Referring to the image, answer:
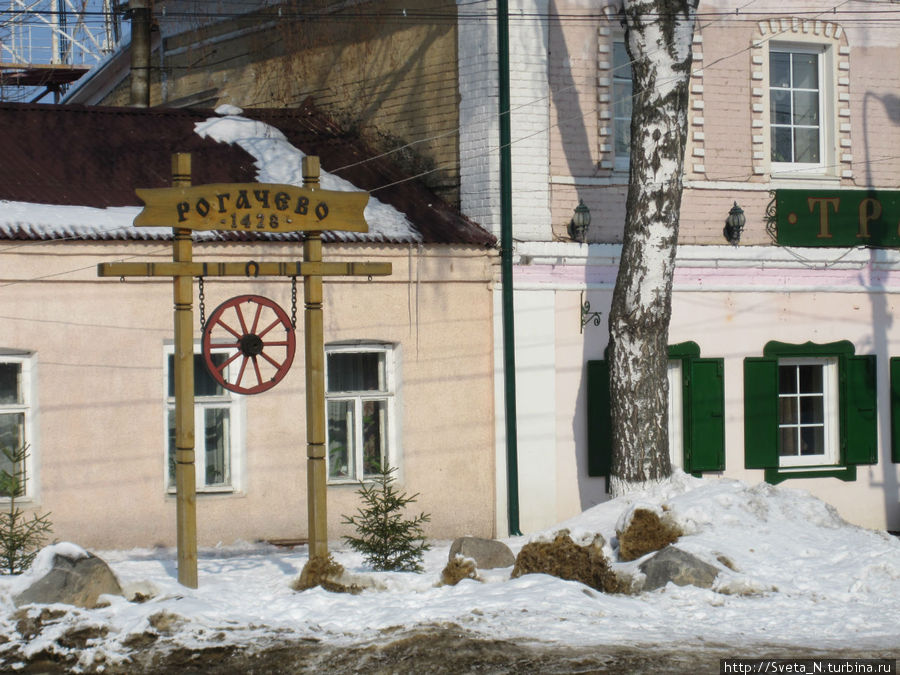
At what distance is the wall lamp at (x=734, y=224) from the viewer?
1421 centimetres

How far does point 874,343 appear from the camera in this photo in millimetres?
14977

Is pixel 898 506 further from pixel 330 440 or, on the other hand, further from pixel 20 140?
pixel 20 140

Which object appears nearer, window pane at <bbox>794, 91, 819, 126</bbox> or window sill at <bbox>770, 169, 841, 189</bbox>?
window sill at <bbox>770, 169, 841, 189</bbox>

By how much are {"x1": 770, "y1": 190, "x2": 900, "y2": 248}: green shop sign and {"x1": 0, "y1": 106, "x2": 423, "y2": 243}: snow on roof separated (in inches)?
178

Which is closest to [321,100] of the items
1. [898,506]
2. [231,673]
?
[898,506]

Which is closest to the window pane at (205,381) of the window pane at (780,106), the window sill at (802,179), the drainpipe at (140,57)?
the drainpipe at (140,57)

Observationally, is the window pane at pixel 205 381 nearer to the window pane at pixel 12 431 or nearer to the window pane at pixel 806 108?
the window pane at pixel 12 431

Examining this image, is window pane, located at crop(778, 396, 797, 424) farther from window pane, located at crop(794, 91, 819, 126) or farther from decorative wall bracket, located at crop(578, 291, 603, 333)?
window pane, located at crop(794, 91, 819, 126)

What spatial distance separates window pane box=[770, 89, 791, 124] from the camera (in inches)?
583

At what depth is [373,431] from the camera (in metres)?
13.4

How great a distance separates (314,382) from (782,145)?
7.78 meters

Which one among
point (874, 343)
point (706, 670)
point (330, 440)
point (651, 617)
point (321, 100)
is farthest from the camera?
point (321, 100)

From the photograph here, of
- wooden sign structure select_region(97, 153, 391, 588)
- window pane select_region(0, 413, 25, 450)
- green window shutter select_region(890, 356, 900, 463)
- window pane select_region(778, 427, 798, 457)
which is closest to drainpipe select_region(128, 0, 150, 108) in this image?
window pane select_region(0, 413, 25, 450)

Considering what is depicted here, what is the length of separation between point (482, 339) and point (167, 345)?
10.9ft
